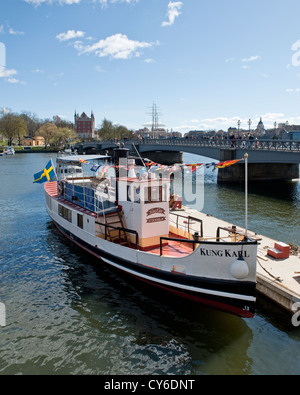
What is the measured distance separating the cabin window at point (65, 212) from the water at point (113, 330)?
8.11ft

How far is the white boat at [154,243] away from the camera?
35.4ft

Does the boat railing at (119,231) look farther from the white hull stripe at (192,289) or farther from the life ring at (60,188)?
the life ring at (60,188)

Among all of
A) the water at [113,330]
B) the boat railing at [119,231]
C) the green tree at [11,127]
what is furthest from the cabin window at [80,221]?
the green tree at [11,127]

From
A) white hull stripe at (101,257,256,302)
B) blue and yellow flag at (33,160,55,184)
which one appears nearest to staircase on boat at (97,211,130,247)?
white hull stripe at (101,257,256,302)

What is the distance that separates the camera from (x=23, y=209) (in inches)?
1167

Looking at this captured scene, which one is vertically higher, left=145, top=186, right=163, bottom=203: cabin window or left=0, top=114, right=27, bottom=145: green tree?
left=0, top=114, right=27, bottom=145: green tree

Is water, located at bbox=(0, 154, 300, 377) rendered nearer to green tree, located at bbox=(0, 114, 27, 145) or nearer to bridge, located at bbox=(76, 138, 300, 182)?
bridge, located at bbox=(76, 138, 300, 182)

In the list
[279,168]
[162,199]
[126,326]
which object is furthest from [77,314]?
[279,168]

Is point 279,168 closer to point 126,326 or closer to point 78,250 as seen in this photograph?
point 78,250

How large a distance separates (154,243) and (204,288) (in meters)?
3.59

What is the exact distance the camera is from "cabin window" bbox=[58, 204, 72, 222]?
19172mm

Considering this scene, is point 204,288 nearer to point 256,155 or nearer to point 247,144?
point 256,155

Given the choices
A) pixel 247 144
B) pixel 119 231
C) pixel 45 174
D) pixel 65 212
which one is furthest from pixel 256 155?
pixel 119 231

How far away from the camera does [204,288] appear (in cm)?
1136
